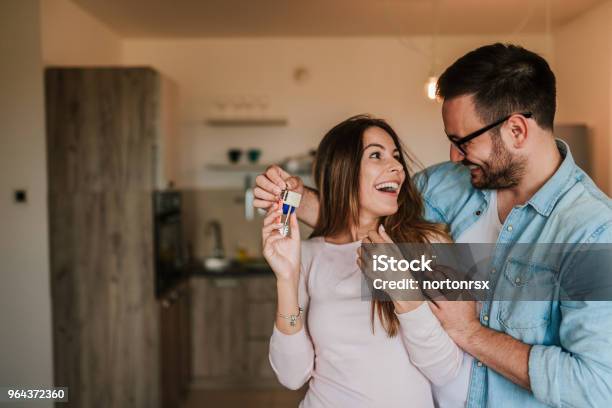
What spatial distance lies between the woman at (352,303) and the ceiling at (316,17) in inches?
88.0

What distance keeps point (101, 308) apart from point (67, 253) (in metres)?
0.40

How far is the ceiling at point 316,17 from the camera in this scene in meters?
3.62

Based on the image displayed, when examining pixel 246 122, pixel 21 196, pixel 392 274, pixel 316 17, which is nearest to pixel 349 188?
pixel 392 274

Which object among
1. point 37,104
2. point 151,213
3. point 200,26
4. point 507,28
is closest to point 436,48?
point 507,28

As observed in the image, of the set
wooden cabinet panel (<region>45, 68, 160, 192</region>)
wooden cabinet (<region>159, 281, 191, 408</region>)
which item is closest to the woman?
wooden cabinet panel (<region>45, 68, 160, 192</region>)

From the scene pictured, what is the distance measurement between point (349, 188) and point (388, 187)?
113 millimetres

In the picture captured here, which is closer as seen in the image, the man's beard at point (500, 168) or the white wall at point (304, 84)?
the man's beard at point (500, 168)

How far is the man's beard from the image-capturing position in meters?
1.25

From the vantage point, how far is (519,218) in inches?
49.8

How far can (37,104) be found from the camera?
10.3 feet

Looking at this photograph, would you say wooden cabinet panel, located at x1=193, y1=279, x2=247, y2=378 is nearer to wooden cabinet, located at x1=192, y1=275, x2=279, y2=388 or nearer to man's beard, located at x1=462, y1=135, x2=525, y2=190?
wooden cabinet, located at x1=192, y1=275, x2=279, y2=388

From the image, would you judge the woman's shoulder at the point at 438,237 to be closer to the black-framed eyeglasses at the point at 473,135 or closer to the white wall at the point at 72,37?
the black-framed eyeglasses at the point at 473,135

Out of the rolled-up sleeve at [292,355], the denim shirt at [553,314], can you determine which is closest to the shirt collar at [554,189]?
the denim shirt at [553,314]

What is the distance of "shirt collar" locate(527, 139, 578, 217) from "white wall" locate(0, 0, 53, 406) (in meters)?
2.87
